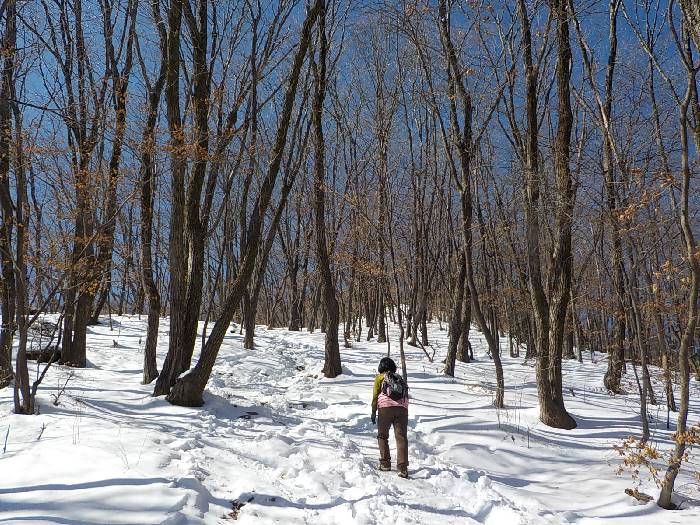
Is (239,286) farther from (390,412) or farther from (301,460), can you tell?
(390,412)

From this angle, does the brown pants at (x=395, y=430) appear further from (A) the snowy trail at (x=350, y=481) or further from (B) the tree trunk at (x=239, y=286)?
(B) the tree trunk at (x=239, y=286)

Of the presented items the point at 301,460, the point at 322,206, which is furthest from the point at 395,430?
the point at 322,206

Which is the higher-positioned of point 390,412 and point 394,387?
point 394,387

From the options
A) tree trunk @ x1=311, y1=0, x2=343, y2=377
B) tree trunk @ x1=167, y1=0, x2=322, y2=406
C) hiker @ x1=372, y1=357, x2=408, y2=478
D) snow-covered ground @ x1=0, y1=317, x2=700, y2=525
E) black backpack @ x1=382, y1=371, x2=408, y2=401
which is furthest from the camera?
tree trunk @ x1=311, y1=0, x2=343, y2=377

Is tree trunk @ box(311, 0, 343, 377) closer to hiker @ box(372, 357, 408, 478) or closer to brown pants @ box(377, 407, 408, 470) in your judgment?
hiker @ box(372, 357, 408, 478)

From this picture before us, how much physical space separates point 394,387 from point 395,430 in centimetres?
49

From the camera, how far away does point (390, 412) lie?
5.52 meters

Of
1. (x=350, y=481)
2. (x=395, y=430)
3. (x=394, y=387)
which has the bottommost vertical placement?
(x=350, y=481)

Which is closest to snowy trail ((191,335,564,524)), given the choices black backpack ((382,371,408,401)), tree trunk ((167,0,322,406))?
black backpack ((382,371,408,401))

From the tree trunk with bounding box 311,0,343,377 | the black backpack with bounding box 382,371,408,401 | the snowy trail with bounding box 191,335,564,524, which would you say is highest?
the tree trunk with bounding box 311,0,343,377

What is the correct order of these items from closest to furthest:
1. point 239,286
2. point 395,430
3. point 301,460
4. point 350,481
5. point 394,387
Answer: point 350,481
point 301,460
point 395,430
point 394,387
point 239,286

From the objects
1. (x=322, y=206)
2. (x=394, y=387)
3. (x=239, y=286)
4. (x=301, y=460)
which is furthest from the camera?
(x=322, y=206)

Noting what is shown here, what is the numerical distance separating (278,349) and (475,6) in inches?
473

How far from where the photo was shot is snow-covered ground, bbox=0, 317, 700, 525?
3.86 metres
